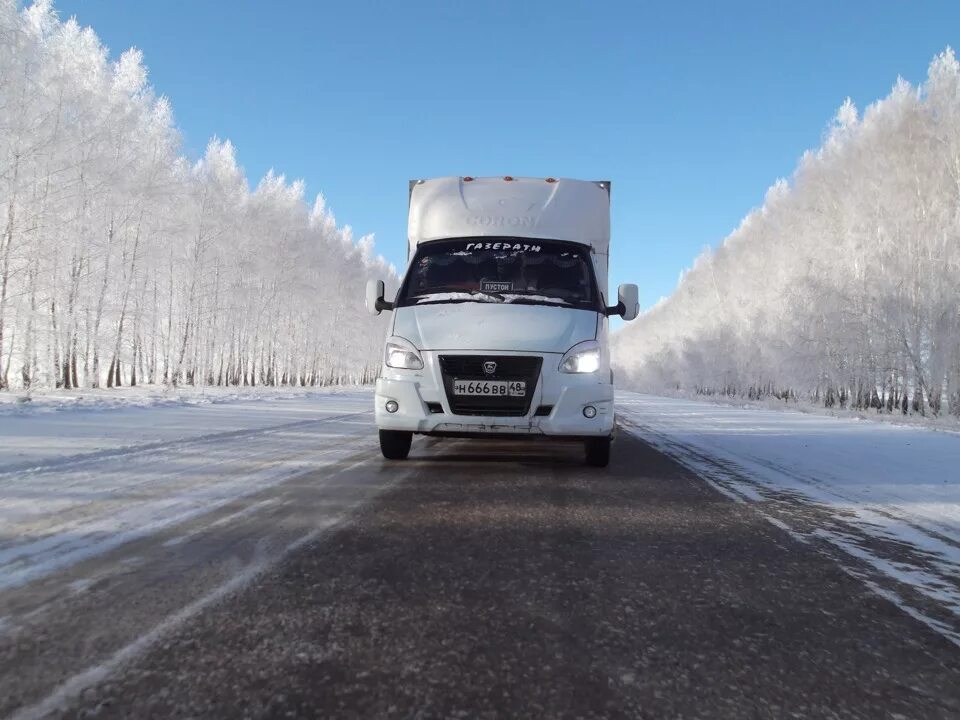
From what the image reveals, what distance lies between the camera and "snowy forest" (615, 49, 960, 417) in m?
18.9

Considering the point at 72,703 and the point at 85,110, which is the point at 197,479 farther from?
the point at 85,110

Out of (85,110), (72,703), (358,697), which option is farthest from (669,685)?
(85,110)

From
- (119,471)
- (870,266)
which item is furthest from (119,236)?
(870,266)

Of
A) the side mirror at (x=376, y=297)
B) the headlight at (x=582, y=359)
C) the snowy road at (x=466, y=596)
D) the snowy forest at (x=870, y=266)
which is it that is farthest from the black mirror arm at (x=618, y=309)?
the snowy forest at (x=870, y=266)

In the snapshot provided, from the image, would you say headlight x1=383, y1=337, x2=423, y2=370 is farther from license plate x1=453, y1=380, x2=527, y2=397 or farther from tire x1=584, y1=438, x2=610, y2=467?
tire x1=584, y1=438, x2=610, y2=467

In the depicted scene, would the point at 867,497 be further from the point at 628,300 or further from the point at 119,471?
the point at 119,471

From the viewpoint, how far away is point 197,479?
14.4ft

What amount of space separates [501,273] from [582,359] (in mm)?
1466

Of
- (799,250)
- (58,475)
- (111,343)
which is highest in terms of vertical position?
(799,250)

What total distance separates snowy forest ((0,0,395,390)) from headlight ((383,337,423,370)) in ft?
48.4

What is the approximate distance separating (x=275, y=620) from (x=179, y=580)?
63cm

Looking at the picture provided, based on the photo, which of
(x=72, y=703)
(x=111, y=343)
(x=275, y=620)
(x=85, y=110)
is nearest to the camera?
(x=72, y=703)

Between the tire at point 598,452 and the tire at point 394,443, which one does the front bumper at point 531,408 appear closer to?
the tire at point 598,452

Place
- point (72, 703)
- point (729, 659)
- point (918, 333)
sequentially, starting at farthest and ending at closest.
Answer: point (918, 333) < point (729, 659) < point (72, 703)
